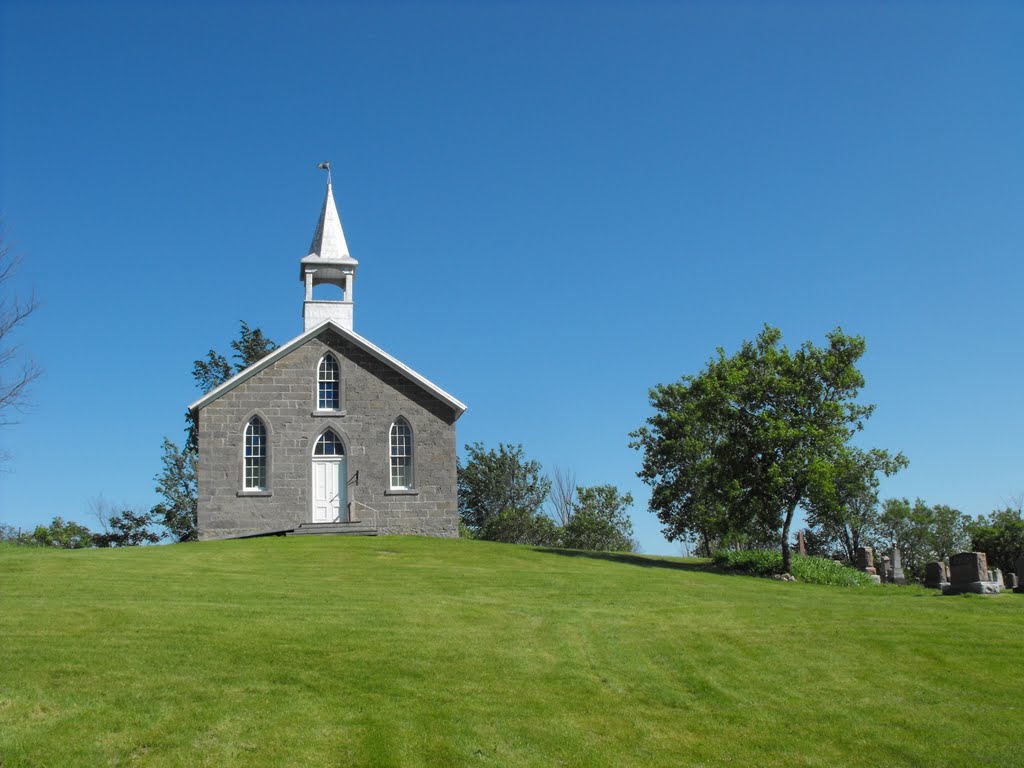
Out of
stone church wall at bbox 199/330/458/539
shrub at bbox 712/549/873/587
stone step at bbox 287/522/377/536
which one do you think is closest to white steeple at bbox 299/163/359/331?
stone church wall at bbox 199/330/458/539

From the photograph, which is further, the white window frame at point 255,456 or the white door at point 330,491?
the white door at point 330,491

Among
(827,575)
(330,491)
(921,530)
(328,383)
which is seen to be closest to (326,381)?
(328,383)

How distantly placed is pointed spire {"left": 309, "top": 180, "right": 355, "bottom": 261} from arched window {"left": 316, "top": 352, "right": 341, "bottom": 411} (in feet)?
15.3

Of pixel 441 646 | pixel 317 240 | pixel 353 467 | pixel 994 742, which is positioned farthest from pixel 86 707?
pixel 317 240

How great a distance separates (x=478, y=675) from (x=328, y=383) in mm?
20042

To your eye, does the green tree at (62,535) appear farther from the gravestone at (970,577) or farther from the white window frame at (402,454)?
the gravestone at (970,577)

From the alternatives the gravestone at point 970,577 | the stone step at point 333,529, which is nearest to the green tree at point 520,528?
the stone step at point 333,529

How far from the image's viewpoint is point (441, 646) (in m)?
13.4

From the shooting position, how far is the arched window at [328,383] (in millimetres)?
30953

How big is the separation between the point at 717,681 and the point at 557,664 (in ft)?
6.95

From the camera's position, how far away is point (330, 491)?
30219 millimetres

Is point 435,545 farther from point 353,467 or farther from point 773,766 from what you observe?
point 773,766

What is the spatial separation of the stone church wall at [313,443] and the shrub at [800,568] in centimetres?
888

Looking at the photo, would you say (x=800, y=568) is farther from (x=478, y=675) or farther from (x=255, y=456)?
(x=478, y=675)
